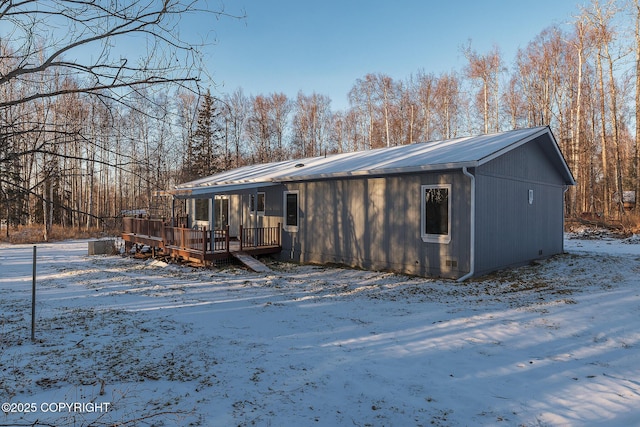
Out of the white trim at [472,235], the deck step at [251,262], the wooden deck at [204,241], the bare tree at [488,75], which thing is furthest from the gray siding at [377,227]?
the bare tree at [488,75]

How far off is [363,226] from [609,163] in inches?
1288

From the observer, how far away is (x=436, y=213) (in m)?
Answer: 9.97

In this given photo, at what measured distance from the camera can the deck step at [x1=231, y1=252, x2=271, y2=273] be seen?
1126 cm

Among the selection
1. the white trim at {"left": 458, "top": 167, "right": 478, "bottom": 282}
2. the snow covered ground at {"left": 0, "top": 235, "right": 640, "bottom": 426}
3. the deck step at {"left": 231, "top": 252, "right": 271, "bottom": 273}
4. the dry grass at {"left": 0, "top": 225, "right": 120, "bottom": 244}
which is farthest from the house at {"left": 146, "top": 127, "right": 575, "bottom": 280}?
the dry grass at {"left": 0, "top": 225, "right": 120, "bottom": 244}

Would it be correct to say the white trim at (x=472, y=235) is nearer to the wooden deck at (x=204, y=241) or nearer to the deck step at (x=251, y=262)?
the deck step at (x=251, y=262)

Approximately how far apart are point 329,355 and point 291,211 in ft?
29.8

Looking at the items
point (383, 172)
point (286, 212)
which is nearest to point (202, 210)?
point (286, 212)

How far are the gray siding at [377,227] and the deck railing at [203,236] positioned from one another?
81 cm

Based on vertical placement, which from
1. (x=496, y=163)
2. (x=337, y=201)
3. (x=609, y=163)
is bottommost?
(x=337, y=201)

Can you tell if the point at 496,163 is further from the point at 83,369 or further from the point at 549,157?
the point at 83,369

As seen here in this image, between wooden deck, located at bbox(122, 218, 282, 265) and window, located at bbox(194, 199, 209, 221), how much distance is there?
2.21 m

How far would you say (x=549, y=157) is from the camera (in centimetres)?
1264

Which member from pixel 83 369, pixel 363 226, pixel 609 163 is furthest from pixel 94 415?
pixel 609 163

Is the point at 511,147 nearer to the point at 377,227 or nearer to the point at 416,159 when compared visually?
the point at 416,159
